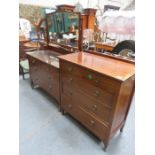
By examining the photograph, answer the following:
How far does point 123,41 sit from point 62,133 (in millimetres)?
2117

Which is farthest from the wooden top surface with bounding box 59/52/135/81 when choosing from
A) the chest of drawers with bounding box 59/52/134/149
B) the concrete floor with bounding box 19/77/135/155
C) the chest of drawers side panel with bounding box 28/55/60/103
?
the concrete floor with bounding box 19/77/135/155

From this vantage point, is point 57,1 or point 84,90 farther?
point 57,1

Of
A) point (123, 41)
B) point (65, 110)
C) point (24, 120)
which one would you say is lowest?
point (24, 120)

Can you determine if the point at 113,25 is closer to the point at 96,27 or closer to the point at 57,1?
the point at 96,27

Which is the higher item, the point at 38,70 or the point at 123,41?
the point at 123,41

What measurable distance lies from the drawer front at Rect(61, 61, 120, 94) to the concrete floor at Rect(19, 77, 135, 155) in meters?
0.79

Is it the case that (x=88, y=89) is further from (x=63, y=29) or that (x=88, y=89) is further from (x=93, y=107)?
(x=63, y=29)

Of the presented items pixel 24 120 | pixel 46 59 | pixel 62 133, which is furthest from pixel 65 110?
pixel 46 59

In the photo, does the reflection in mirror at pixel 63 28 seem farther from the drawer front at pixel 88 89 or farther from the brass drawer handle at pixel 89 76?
the brass drawer handle at pixel 89 76

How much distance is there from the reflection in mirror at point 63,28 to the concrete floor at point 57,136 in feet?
4.02

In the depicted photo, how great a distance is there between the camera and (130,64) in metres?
1.50

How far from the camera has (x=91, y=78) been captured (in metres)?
1.38

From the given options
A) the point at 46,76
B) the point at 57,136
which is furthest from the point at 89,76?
the point at 46,76
